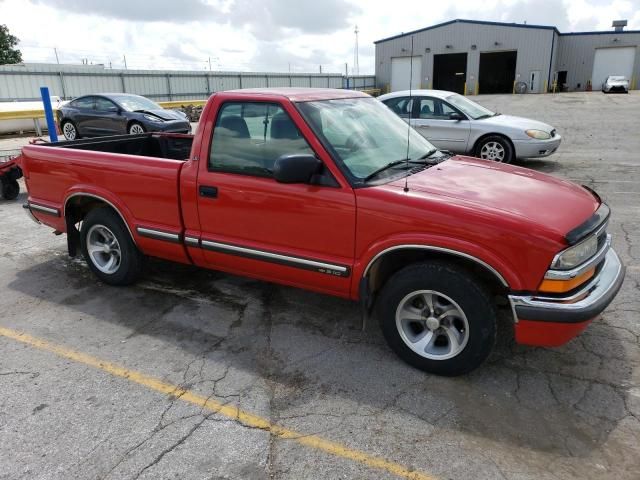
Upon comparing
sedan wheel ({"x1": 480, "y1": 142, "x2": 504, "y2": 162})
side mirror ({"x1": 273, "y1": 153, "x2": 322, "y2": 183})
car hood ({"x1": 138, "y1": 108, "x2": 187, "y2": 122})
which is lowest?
sedan wheel ({"x1": 480, "y1": 142, "x2": 504, "y2": 162})

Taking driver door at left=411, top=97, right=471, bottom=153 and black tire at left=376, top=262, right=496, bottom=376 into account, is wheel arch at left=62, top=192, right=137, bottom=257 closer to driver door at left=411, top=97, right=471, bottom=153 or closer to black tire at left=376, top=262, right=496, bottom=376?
black tire at left=376, top=262, right=496, bottom=376

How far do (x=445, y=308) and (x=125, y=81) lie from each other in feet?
86.5

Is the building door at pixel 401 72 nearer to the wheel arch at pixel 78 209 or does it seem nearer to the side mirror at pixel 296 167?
the wheel arch at pixel 78 209

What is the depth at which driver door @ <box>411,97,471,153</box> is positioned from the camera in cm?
1036

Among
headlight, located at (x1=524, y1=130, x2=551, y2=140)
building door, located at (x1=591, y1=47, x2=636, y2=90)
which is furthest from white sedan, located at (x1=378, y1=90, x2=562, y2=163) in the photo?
building door, located at (x1=591, y1=47, x2=636, y2=90)

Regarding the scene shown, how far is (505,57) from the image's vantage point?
45281 mm

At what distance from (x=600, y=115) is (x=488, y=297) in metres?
20.9

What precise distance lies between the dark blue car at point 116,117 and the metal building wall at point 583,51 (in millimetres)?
40690

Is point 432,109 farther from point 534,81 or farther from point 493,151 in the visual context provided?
point 534,81

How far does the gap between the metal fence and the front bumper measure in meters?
8.79

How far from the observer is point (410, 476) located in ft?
8.08

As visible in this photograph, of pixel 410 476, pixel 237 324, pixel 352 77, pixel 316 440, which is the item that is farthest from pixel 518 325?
pixel 352 77

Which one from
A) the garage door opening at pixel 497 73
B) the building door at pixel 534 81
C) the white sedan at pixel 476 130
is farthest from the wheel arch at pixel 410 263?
the garage door opening at pixel 497 73

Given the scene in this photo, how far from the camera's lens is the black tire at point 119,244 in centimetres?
459
